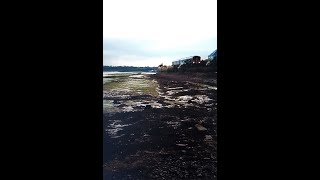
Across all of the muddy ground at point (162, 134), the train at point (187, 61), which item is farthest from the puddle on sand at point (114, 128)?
the train at point (187, 61)

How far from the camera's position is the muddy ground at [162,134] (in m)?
1.24

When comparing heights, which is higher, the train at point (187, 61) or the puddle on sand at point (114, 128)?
the train at point (187, 61)

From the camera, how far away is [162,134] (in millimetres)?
1268

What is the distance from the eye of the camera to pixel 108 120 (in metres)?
1.26

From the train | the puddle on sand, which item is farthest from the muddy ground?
the train

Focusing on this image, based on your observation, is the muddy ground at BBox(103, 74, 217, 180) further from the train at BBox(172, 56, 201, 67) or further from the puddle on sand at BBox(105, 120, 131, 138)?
the train at BBox(172, 56, 201, 67)

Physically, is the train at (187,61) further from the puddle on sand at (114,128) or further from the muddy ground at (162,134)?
the puddle on sand at (114,128)

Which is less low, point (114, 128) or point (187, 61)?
point (187, 61)

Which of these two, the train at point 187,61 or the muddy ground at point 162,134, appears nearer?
the muddy ground at point 162,134

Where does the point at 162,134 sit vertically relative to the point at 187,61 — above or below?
below

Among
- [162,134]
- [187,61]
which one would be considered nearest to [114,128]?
[162,134]

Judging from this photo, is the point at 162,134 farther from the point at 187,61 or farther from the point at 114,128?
the point at 187,61
